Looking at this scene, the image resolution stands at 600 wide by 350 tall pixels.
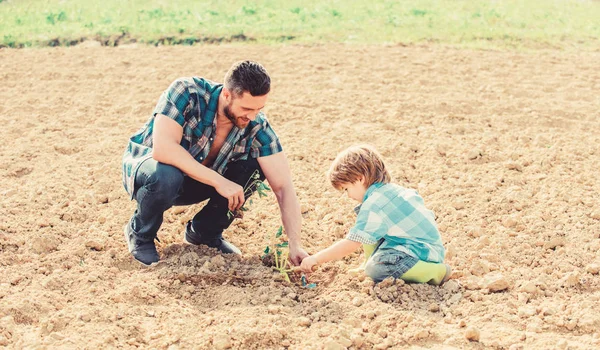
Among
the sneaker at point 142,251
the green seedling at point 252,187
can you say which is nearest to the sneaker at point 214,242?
the green seedling at point 252,187

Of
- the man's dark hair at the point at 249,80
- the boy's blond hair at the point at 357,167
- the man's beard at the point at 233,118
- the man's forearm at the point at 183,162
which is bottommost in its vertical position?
the man's forearm at the point at 183,162

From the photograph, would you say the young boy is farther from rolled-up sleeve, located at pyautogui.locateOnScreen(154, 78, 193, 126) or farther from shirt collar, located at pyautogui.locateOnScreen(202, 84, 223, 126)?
rolled-up sleeve, located at pyautogui.locateOnScreen(154, 78, 193, 126)

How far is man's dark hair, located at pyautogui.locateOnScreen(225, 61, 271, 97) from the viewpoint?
3707mm

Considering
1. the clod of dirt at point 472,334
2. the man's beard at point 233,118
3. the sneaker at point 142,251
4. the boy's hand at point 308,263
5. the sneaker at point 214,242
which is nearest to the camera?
the clod of dirt at point 472,334

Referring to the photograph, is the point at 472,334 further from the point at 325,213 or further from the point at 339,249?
the point at 325,213

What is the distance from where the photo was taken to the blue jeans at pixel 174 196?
378cm

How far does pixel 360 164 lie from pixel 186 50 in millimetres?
5904

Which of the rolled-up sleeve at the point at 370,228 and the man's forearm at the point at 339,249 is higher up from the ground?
the rolled-up sleeve at the point at 370,228

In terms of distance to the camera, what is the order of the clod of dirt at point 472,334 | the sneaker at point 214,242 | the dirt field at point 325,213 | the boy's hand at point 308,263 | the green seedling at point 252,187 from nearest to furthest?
the clod of dirt at point 472,334 → the dirt field at point 325,213 → the boy's hand at point 308,263 → the green seedling at point 252,187 → the sneaker at point 214,242

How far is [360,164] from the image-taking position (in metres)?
3.62

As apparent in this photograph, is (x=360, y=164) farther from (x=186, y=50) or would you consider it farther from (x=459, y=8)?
(x=459, y=8)

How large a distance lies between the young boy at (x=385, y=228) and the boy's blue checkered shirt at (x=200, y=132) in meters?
0.57

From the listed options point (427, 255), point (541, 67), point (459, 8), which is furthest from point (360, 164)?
point (459, 8)

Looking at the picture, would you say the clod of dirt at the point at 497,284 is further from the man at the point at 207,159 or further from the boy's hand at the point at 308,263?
the man at the point at 207,159
